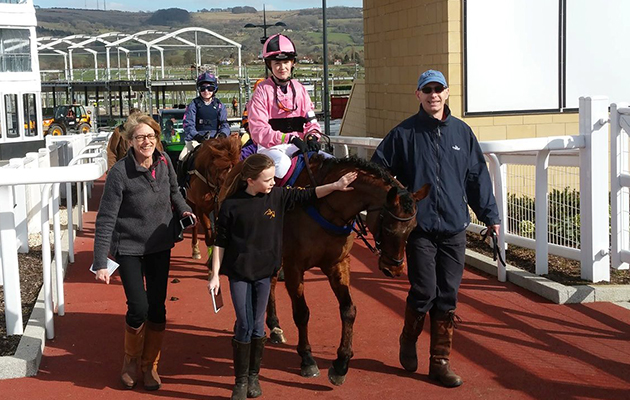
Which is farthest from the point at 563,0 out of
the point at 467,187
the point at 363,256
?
the point at 467,187

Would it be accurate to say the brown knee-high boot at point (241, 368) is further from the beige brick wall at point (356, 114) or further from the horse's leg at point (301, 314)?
the beige brick wall at point (356, 114)

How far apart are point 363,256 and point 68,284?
3454mm

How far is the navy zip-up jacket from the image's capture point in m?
6.00

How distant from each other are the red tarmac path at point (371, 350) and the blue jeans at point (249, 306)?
48 cm

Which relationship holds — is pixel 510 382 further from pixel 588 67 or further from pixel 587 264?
pixel 588 67

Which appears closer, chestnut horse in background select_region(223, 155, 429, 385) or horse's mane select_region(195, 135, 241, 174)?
chestnut horse in background select_region(223, 155, 429, 385)

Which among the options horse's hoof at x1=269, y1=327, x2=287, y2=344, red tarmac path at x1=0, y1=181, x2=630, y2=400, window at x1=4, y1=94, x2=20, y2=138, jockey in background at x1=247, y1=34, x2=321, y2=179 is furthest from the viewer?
window at x1=4, y1=94, x2=20, y2=138

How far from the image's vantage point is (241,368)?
5.64 metres

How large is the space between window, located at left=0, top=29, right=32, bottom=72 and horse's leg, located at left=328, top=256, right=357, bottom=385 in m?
34.0

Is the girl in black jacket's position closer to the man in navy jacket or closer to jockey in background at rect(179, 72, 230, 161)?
the man in navy jacket

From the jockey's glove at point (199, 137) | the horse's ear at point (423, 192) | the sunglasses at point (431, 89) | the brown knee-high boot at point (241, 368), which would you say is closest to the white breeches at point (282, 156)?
the sunglasses at point (431, 89)

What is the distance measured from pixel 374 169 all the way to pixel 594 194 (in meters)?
3.38

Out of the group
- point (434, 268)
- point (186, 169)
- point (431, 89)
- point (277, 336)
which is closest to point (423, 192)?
point (434, 268)

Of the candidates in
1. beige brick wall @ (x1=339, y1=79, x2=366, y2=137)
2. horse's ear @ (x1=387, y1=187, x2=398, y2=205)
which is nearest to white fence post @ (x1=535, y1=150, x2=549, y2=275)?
horse's ear @ (x1=387, y1=187, x2=398, y2=205)
